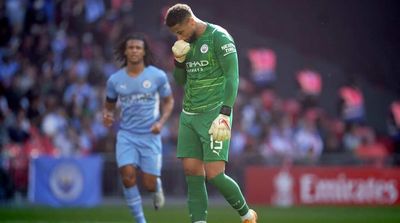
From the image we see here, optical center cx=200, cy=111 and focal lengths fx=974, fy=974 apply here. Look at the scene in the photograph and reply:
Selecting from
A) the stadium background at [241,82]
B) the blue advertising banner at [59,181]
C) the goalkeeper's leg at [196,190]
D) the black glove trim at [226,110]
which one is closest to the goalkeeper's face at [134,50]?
the goalkeeper's leg at [196,190]

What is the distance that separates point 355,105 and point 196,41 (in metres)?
15.8

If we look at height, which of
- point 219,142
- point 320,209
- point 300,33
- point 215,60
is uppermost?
point 300,33

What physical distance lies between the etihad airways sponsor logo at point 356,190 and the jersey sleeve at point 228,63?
11.9m

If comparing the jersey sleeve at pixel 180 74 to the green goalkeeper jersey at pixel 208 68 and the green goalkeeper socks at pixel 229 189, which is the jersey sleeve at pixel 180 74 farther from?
the green goalkeeper socks at pixel 229 189

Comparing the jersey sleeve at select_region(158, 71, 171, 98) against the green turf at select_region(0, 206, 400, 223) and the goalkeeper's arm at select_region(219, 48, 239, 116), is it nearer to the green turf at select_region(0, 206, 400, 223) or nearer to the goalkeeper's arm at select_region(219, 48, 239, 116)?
the green turf at select_region(0, 206, 400, 223)

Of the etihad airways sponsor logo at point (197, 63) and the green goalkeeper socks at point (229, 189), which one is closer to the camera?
the green goalkeeper socks at point (229, 189)

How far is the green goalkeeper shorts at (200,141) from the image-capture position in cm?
1053

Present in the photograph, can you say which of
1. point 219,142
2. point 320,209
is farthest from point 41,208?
point 219,142

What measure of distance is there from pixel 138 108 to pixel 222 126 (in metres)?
3.55

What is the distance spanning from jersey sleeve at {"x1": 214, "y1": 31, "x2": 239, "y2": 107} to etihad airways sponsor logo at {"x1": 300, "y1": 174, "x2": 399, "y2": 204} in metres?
11.9

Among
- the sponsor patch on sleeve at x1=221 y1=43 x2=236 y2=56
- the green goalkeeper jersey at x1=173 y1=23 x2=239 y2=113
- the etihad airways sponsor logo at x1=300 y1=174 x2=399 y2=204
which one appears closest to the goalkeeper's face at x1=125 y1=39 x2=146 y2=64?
the green goalkeeper jersey at x1=173 y1=23 x2=239 y2=113

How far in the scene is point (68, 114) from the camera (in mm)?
23312

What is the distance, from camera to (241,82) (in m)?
25.5

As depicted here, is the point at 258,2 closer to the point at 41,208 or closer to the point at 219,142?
the point at 41,208
